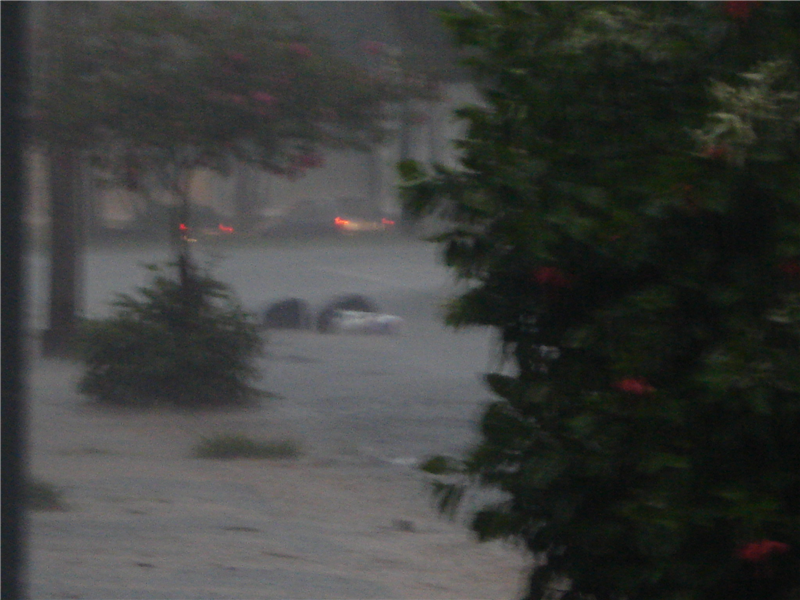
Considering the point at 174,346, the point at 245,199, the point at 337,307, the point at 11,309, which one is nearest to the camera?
the point at 11,309

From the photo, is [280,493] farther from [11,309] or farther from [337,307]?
[337,307]

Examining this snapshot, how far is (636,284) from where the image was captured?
10.3ft

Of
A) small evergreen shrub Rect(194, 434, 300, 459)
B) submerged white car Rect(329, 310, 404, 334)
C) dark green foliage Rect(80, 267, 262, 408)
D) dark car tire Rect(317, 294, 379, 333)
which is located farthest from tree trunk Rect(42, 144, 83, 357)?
small evergreen shrub Rect(194, 434, 300, 459)

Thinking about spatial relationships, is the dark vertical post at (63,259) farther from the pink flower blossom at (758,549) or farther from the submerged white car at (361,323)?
the pink flower blossom at (758,549)

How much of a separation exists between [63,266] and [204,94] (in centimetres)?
458

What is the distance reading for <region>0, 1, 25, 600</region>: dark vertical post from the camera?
7.80 feet

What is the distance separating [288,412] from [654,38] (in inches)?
325

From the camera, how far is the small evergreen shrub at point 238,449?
8695mm

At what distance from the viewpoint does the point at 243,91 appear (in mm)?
10383

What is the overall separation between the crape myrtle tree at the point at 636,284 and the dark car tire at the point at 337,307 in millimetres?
14423

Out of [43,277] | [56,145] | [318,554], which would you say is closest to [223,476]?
[318,554]

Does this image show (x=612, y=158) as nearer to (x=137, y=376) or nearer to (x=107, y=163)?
(x=137, y=376)

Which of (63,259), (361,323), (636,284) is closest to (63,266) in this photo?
(63,259)

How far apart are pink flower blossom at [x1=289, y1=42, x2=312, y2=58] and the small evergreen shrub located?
3.62 m
